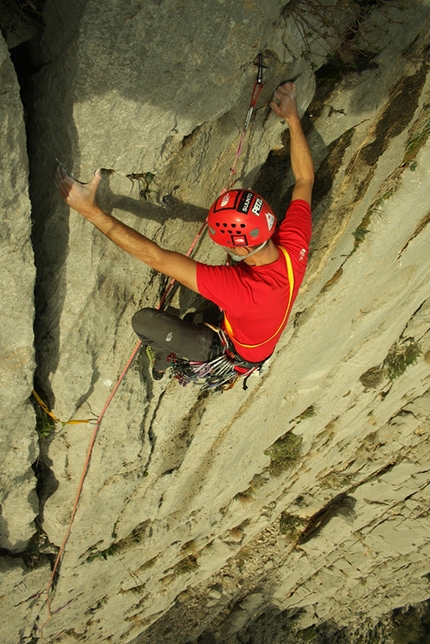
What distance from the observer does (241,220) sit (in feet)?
10.9

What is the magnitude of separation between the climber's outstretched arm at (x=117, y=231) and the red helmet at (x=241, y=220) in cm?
33

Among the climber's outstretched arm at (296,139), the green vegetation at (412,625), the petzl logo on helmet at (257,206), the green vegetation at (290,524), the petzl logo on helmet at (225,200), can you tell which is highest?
the climber's outstretched arm at (296,139)

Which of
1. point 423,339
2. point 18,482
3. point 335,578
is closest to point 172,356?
point 18,482

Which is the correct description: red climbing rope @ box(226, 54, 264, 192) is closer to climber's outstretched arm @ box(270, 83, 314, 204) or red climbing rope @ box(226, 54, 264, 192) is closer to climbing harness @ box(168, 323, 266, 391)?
climber's outstretched arm @ box(270, 83, 314, 204)

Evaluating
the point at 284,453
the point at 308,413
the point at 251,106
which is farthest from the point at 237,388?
the point at 251,106

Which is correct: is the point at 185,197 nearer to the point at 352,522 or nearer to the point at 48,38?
the point at 48,38

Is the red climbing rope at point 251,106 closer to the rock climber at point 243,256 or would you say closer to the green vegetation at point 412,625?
the rock climber at point 243,256

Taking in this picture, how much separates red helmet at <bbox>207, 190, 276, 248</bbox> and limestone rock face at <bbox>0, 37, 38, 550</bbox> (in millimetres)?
1312

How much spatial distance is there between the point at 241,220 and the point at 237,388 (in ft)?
10.6

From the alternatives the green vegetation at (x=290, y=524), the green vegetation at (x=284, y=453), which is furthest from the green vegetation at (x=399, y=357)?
the green vegetation at (x=290, y=524)

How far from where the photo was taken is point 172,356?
491 centimetres

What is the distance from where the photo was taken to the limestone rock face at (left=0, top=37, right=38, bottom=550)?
112 inches

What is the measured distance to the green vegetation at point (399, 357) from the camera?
305 inches

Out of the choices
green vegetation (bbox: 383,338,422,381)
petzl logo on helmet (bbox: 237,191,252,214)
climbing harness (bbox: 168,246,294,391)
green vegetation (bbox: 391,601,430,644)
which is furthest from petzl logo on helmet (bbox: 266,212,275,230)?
green vegetation (bbox: 391,601,430,644)
